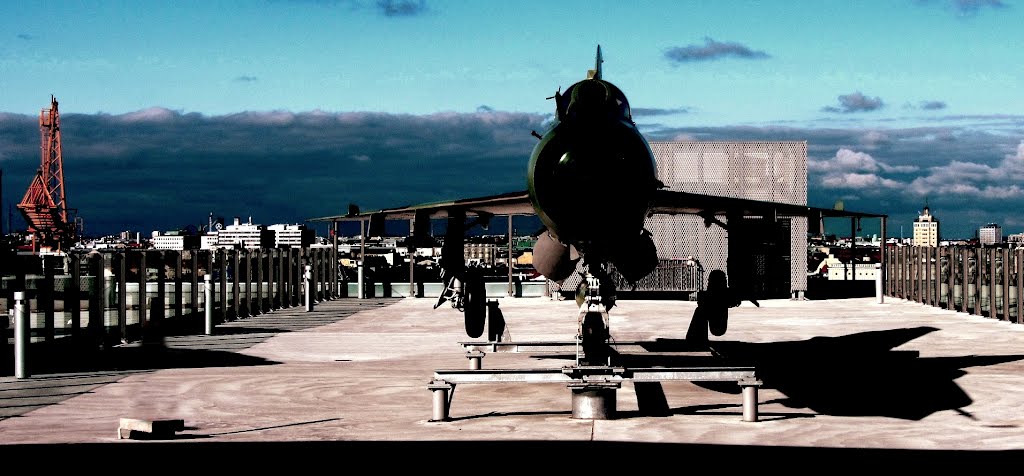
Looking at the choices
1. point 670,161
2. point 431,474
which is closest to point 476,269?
point 431,474

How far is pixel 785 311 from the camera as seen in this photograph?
30.7 m

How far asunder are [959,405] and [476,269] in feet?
25.1

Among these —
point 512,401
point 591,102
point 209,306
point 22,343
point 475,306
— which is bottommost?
point 512,401

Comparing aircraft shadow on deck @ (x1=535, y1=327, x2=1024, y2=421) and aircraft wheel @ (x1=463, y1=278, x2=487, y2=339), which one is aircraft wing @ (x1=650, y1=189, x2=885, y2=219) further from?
aircraft wheel @ (x1=463, y1=278, x2=487, y2=339)

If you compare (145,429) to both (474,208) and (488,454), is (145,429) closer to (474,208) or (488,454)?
(488,454)

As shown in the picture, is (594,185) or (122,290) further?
(122,290)

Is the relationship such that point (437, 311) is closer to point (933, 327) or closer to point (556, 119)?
point (933, 327)

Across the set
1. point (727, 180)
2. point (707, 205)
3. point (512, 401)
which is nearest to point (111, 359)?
point (512, 401)

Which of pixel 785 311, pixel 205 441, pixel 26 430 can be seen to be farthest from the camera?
pixel 785 311

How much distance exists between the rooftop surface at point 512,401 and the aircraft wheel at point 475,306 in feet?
2.14

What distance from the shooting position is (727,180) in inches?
1478

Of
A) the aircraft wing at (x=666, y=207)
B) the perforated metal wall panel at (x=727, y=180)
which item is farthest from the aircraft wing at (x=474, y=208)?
the perforated metal wall panel at (x=727, y=180)

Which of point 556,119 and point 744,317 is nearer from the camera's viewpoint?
point 556,119

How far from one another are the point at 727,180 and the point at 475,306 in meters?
22.3
